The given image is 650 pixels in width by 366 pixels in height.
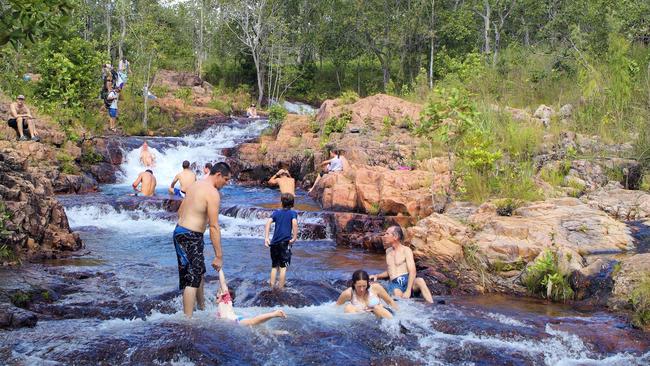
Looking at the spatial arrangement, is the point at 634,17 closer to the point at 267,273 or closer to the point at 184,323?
the point at 267,273

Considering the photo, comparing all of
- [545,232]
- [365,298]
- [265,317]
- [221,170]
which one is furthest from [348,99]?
[265,317]

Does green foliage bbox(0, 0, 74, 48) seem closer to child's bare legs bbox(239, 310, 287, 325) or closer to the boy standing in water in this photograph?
child's bare legs bbox(239, 310, 287, 325)

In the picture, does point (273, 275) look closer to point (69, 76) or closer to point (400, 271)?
point (400, 271)

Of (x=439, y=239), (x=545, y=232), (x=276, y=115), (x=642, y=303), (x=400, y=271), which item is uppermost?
(x=276, y=115)

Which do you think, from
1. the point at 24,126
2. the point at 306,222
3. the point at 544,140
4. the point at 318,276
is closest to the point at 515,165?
the point at 544,140

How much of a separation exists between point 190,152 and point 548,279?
56.9 feet

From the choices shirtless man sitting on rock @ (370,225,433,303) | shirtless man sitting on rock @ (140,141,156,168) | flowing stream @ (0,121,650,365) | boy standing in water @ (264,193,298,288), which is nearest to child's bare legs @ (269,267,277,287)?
boy standing in water @ (264,193,298,288)

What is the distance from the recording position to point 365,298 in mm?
8070

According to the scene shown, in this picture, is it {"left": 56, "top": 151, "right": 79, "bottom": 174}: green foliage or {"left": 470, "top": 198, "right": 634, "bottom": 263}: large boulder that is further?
{"left": 56, "top": 151, "right": 79, "bottom": 174}: green foliage

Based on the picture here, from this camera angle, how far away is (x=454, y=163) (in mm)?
14656

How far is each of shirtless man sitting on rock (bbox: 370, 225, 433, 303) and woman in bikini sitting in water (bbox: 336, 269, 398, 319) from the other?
669mm

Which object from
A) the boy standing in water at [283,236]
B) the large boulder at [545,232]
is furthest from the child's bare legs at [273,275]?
the large boulder at [545,232]

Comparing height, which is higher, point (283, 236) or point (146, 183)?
point (146, 183)

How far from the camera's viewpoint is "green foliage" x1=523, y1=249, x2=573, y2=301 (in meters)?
9.21
